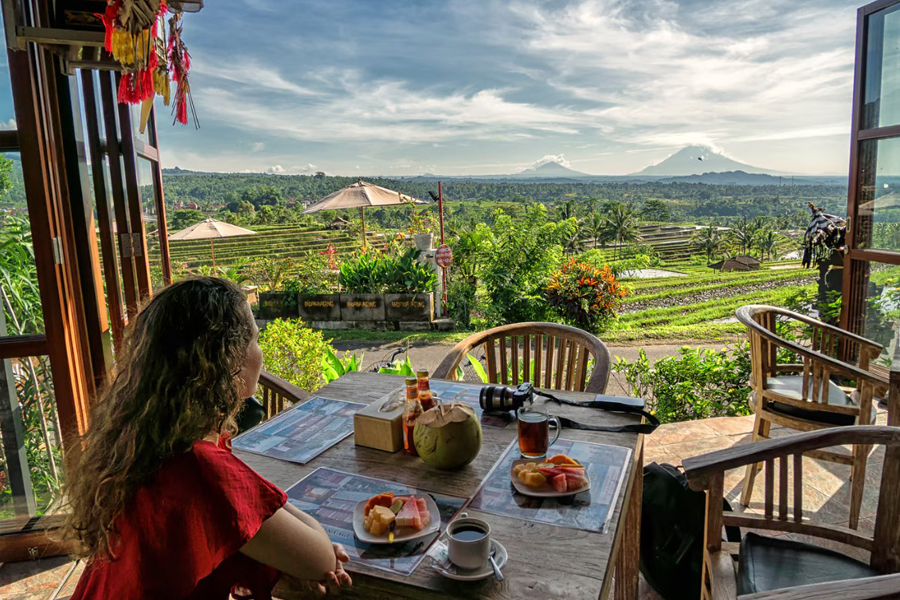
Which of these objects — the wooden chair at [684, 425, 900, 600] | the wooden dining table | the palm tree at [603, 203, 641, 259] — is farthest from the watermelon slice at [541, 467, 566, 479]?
the palm tree at [603, 203, 641, 259]

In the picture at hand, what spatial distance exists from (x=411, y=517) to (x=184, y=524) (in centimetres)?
35

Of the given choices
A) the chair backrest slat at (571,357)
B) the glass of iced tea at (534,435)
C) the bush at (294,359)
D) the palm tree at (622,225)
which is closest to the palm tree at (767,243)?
the palm tree at (622,225)

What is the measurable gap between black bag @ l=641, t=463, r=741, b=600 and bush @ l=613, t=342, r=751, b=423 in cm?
167

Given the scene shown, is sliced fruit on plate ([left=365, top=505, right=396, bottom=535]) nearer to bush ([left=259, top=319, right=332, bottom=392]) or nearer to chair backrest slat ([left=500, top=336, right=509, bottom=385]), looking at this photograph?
chair backrest slat ([left=500, top=336, right=509, bottom=385])

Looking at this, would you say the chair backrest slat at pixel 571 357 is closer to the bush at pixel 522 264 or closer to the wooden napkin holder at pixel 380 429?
the wooden napkin holder at pixel 380 429

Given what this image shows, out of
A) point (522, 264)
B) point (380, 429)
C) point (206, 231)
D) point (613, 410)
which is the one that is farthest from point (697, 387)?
point (206, 231)

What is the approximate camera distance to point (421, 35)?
22.2 meters

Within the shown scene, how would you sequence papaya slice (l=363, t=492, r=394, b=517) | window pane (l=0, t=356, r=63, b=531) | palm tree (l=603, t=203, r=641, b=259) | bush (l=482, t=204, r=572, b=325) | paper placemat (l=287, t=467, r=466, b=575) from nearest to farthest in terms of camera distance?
paper placemat (l=287, t=467, r=466, b=575) < papaya slice (l=363, t=492, r=394, b=517) < window pane (l=0, t=356, r=63, b=531) < bush (l=482, t=204, r=572, b=325) < palm tree (l=603, t=203, r=641, b=259)

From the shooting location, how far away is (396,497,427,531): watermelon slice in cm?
86

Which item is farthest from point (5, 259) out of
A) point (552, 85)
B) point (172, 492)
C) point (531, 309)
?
point (552, 85)

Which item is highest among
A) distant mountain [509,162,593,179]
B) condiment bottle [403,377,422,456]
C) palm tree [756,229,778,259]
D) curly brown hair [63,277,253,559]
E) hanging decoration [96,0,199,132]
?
distant mountain [509,162,593,179]

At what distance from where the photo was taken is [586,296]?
21.7 feet

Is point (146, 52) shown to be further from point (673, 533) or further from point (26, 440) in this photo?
point (673, 533)

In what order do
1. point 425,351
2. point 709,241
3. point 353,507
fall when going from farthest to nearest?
point 709,241, point 425,351, point 353,507
